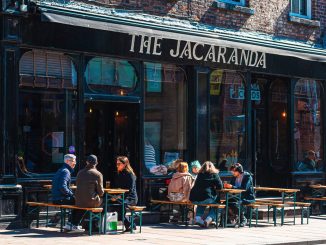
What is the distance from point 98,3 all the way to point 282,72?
18.6 ft

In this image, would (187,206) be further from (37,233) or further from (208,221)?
(37,233)

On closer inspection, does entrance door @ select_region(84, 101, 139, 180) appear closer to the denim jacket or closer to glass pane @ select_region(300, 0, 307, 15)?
the denim jacket

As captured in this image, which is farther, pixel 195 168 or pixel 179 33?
pixel 179 33

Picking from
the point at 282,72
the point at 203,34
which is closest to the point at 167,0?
the point at 203,34

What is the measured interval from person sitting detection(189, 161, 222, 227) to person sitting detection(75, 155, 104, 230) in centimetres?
258

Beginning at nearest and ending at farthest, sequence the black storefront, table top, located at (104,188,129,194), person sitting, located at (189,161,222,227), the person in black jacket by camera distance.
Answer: table top, located at (104,188,129,194) < the black storefront < the person in black jacket < person sitting, located at (189,161,222,227)

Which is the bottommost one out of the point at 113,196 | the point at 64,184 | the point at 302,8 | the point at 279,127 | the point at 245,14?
the point at 113,196

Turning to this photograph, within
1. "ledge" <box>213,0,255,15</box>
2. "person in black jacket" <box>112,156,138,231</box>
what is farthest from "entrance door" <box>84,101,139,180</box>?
"ledge" <box>213,0,255,15</box>

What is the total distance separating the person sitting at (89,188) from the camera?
13.4 m

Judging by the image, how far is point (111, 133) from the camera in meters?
16.5

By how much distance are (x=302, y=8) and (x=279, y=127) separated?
325 cm

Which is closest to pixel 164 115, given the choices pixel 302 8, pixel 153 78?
pixel 153 78

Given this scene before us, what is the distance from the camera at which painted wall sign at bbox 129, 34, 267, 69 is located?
52.3 feet

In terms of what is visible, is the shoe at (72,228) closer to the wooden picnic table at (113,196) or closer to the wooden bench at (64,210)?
the wooden bench at (64,210)
